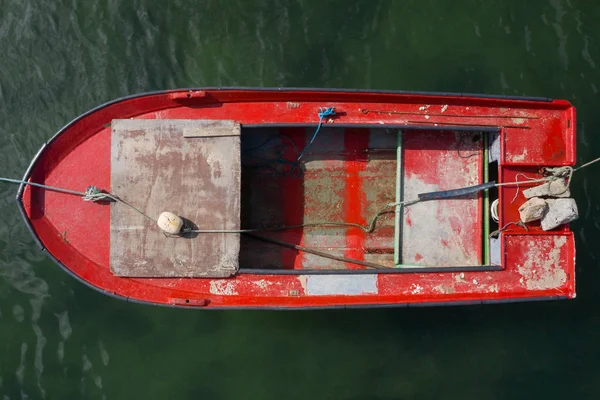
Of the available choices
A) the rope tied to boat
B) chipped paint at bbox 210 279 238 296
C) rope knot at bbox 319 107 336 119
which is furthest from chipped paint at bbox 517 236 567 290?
chipped paint at bbox 210 279 238 296

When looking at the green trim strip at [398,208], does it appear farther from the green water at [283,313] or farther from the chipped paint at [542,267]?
the chipped paint at [542,267]

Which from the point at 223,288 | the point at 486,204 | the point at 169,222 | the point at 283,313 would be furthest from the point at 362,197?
the point at 169,222

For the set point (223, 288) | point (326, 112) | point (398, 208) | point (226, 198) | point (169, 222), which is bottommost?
point (223, 288)

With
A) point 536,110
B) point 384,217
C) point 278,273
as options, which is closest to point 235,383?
point 278,273

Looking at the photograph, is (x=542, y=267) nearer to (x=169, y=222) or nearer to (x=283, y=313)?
(x=283, y=313)

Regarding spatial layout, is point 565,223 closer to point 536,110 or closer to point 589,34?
point 536,110

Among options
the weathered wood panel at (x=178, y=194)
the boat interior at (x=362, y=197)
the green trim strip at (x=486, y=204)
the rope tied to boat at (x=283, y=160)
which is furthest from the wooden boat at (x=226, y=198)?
the rope tied to boat at (x=283, y=160)
